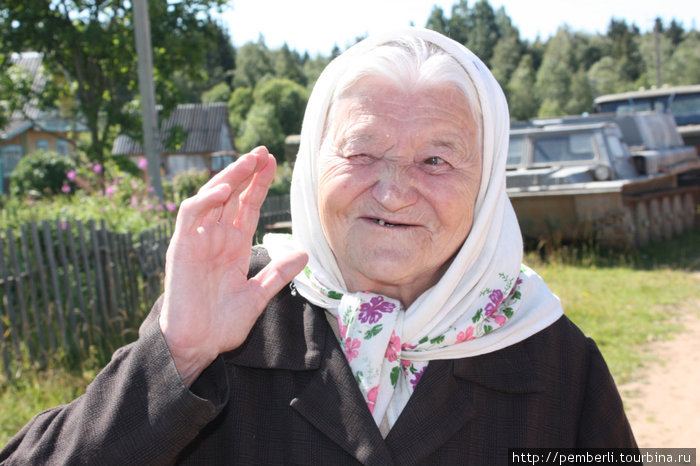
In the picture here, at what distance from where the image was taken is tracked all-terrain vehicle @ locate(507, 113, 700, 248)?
367 inches

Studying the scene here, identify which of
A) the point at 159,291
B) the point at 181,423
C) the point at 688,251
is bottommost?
the point at 688,251

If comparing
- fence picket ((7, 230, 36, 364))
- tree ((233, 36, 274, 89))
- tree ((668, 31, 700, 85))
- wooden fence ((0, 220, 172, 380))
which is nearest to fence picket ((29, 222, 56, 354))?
wooden fence ((0, 220, 172, 380))

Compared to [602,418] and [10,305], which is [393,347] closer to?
[602,418]

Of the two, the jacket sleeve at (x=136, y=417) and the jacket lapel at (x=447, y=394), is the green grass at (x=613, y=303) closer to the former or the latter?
the jacket sleeve at (x=136, y=417)

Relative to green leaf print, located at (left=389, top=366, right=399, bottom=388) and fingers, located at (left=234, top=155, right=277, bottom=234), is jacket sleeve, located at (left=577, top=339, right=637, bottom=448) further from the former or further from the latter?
fingers, located at (left=234, top=155, right=277, bottom=234)

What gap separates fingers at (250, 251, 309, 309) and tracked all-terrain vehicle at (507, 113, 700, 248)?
8.38 meters

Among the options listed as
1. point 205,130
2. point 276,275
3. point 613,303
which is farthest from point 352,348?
point 205,130

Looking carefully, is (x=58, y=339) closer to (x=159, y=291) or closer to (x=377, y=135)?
(x=159, y=291)

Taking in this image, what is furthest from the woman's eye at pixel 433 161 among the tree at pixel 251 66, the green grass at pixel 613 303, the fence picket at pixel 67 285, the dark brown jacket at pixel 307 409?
the tree at pixel 251 66

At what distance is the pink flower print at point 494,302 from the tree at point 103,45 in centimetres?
1064

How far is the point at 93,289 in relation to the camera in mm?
5543

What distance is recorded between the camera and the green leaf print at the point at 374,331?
1.56 meters

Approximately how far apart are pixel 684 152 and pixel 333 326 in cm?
1322

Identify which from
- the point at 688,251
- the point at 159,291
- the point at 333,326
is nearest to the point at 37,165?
the point at 159,291
